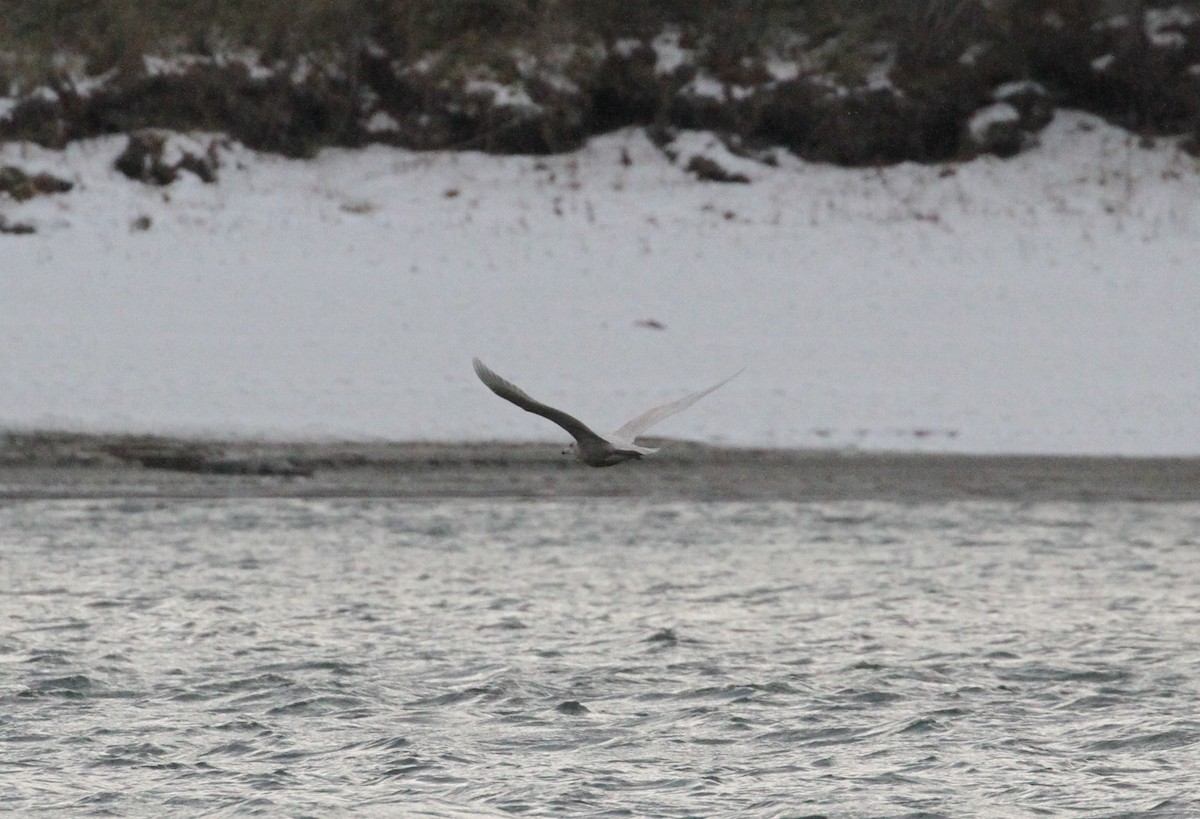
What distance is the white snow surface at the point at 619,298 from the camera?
1576cm

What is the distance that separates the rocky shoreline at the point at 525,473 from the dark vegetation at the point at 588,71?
806 centimetres

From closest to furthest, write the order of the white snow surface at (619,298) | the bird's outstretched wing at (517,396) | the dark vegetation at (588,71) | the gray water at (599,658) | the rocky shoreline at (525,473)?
the bird's outstretched wing at (517,396), the gray water at (599,658), the rocky shoreline at (525,473), the white snow surface at (619,298), the dark vegetation at (588,71)

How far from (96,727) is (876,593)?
4.94m

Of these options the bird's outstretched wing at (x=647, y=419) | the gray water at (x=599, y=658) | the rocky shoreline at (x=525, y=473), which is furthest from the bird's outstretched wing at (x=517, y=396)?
the rocky shoreline at (x=525, y=473)

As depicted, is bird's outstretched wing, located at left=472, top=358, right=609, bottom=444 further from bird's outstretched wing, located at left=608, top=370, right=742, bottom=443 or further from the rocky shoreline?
the rocky shoreline

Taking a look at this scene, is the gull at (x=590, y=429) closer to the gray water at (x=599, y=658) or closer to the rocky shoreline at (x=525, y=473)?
the gray water at (x=599, y=658)

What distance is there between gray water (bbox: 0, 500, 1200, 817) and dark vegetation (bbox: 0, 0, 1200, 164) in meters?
9.64

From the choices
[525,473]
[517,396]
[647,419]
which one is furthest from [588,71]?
[517,396]

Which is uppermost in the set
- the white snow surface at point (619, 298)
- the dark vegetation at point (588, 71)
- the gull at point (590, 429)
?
the dark vegetation at point (588, 71)

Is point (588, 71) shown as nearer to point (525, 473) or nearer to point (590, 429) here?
point (525, 473)

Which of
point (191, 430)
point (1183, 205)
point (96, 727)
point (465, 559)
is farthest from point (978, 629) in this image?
point (1183, 205)

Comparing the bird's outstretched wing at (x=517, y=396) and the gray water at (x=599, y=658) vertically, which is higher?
the bird's outstretched wing at (x=517, y=396)

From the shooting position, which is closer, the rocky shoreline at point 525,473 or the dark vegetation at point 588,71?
the rocky shoreline at point 525,473

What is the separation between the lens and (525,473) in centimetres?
1468
